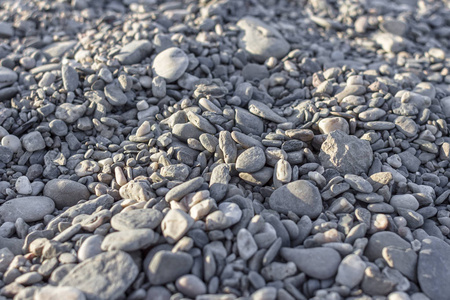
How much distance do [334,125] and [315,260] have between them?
3.53 feet

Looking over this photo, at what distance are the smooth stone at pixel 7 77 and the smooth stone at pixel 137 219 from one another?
6.15ft

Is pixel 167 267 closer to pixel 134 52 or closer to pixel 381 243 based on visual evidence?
pixel 381 243

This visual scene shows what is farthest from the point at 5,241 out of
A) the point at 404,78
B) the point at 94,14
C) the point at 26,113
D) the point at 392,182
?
the point at 404,78

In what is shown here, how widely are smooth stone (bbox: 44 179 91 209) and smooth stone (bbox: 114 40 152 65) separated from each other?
48.1 inches

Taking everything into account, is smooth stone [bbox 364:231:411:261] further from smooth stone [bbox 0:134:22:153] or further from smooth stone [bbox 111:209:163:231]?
smooth stone [bbox 0:134:22:153]

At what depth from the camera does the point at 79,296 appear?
183 cm

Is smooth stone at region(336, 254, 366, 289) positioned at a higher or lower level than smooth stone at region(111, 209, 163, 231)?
lower

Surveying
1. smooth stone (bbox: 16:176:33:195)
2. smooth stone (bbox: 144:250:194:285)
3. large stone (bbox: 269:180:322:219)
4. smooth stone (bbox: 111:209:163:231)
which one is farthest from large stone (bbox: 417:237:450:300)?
smooth stone (bbox: 16:176:33:195)

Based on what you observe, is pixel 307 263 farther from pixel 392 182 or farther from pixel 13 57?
pixel 13 57

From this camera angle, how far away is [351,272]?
2.00 m

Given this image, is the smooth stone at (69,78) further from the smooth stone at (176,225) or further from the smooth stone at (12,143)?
the smooth stone at (176,225)

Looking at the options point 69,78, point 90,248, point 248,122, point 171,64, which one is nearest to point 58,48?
point 69,78

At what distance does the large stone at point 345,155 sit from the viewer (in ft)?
8.61

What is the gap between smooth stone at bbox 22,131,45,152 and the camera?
2842 mm
